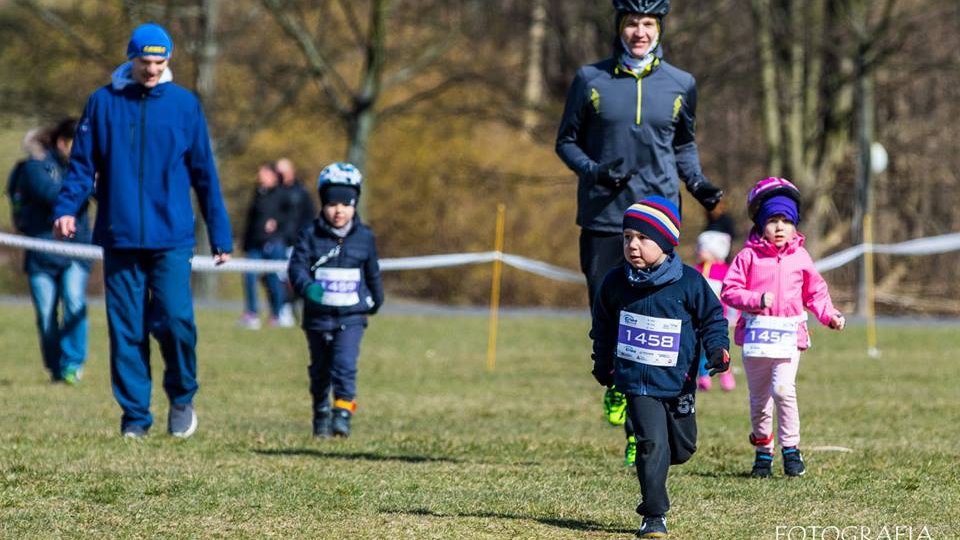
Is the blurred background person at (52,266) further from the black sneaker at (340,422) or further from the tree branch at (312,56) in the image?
the tree branch at (312,56)

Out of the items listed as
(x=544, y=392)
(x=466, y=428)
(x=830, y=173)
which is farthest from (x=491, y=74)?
(x=466, y=428)

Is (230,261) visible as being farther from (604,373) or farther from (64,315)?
(604,373)

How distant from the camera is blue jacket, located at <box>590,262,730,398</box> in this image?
6.82 m

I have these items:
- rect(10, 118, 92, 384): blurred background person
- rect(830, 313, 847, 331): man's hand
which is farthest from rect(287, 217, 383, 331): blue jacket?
rect(10, 118, 92, 384): blurred background person

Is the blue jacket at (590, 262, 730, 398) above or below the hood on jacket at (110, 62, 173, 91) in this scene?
below

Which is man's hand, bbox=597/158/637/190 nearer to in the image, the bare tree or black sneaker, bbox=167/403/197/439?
black sneaker, bbox=167/403/197/439

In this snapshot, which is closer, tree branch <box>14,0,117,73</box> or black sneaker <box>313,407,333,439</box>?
black sneaker <box>313,407,333,439</box>

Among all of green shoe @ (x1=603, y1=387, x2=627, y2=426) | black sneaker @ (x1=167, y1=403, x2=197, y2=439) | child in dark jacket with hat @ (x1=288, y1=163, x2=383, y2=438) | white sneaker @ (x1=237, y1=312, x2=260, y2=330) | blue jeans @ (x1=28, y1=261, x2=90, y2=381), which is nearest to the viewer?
green shoe @ (x1=603, y1=387, x2=627, y2=426)

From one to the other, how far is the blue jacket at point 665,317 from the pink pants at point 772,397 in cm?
162

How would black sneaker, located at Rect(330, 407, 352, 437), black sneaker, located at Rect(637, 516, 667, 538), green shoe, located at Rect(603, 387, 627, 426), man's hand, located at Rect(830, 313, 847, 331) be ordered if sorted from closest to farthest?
black sneaker, located at Rect(637, 516, 667, 538)
man's hand, located at Rect(830, 313, 847, 331)
green shoe, located at Rect(603, 387, 627, 426)
black sneaker, located at Rect(330, 407, 352, 437)

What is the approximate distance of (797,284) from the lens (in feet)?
27.8

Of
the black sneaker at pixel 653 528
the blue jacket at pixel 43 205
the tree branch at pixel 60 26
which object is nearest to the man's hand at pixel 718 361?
the black sneaker at pixel 653 528

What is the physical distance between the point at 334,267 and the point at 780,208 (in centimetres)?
292

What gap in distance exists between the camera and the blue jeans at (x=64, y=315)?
1437 cm
